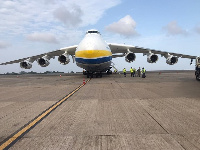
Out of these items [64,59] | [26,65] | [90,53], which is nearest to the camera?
[90,53]

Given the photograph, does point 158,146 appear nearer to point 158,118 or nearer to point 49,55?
point 158,118

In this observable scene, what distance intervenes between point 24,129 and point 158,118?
3270mm

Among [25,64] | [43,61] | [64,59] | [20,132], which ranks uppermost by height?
[64,59]

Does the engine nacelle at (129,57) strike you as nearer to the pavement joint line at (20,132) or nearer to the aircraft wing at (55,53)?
the aircraft wing at (55,53)

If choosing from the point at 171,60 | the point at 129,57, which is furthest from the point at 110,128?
the point at 171,60

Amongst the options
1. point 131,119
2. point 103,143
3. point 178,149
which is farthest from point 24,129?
point 178,149

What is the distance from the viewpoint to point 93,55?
21656mm

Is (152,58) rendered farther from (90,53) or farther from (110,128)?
(110,128)

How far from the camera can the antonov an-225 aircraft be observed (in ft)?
72.1

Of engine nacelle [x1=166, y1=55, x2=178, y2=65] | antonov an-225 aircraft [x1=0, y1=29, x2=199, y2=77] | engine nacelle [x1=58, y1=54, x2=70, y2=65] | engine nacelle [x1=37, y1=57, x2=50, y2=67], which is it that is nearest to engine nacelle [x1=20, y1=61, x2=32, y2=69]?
antonov an-225 aircraft [x1=0, y1=29, x2=199, y2=77]

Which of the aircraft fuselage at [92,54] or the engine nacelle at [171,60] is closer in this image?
the aircraft fuselage at [92,54]

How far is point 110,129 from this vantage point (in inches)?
176

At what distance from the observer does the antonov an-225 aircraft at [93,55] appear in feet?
72.1

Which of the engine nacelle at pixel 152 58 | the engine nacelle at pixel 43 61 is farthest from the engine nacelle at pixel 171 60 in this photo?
the engine nacelle at pixel 43 61
